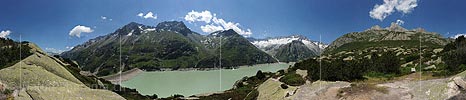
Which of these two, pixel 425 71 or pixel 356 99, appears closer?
pixel 356 99

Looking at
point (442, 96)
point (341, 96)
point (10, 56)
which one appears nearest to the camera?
point (442, 96)

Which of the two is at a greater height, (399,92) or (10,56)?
(10,56)

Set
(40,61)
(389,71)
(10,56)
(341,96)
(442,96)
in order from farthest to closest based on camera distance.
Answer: (10,56) → (389,71) → (40,61) → (341,96) → (442,96)

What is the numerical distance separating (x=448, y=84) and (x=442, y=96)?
46.2 inches

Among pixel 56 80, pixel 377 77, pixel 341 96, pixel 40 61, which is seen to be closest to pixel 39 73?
pixel 56 80

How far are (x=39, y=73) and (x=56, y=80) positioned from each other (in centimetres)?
180

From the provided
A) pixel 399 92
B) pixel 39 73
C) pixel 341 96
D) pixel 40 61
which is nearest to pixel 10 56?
pixel 40 61

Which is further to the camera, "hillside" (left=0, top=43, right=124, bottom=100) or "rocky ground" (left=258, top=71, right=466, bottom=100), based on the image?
"rocky ground" (left=258, top=71, right=466, bottom=100)

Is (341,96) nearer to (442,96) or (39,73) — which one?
(442,96)

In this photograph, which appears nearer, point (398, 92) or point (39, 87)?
point (39, 87)

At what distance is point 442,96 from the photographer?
2397cm

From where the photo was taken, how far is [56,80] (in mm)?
33188

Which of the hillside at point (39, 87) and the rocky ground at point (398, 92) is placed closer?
the hillside at point (39, 87)

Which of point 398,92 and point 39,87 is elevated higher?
point 39,87
